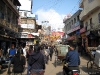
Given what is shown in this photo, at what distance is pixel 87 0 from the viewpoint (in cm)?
2662

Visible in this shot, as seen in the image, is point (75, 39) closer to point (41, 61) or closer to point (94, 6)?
point (94, 6)

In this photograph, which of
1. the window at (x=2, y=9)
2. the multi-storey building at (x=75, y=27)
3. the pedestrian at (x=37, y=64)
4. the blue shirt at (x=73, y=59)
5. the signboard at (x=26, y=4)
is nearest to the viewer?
the pedestrian at (x=37, y=64)

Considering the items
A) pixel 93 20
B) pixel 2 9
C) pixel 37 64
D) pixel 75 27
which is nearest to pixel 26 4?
pixel 75 27

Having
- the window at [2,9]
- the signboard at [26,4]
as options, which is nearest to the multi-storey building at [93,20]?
the window at [2,9]

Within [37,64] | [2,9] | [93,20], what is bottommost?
[37,64]

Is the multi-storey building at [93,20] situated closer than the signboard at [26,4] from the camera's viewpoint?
Yes

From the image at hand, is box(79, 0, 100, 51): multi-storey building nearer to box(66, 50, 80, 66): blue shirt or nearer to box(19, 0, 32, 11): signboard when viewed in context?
box(66, 50, 80, 66): blue shirt

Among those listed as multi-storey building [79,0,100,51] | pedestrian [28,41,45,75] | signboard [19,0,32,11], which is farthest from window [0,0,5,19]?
signboard [19,0,32,11]

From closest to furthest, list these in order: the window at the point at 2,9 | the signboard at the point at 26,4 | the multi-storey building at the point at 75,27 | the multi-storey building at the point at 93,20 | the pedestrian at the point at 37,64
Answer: the pedestrian at the point at 37,64 → the window at the point at 2,9 → the multi-storey building at the point at 93,20 → the multi-storey building at the point at 75,27 → the signboard at the point at 26,4

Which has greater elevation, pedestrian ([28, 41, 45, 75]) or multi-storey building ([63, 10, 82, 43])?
multi-storey building ([63, 10, 82, 43])

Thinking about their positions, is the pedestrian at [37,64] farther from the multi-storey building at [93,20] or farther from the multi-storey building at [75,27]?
the multi-storey building at [75,27]

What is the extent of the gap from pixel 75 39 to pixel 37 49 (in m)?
30.8

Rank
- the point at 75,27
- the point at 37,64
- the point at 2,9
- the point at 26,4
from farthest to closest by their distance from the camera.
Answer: the point at 26,4, the point at 75,27, the point at 2,9, the point at 37,64

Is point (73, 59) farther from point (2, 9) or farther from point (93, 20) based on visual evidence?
point (93, 20)
